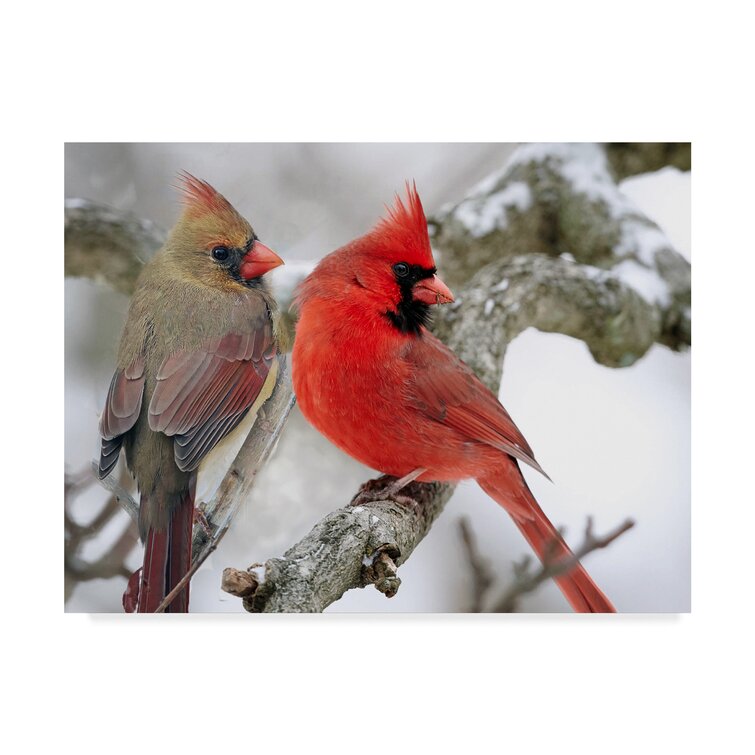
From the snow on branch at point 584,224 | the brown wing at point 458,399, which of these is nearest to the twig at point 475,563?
the brown wing at point 458,399

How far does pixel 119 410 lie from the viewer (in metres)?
3.24

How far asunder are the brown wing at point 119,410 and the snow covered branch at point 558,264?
880 millimetres

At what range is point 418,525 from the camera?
10.3 ft

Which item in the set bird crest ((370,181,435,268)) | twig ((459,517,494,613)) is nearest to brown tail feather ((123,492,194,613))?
twig ((459,517,494,613))

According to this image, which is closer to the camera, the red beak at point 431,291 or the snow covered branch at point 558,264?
the red beak at point 431,291

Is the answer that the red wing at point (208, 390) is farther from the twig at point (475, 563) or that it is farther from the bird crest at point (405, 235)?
the twig at point (475, 563)

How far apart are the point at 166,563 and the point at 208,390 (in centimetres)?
50

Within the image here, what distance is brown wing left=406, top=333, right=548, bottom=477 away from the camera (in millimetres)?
3143

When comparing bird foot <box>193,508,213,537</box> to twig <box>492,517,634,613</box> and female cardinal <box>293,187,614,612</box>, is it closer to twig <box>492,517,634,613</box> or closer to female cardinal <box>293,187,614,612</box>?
female cardinal <box>293,187,614,612</box>

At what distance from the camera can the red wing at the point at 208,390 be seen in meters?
3.19

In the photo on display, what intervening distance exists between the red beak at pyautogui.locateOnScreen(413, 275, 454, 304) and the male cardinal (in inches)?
16.5

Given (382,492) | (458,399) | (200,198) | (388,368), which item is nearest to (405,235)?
(388,368)
